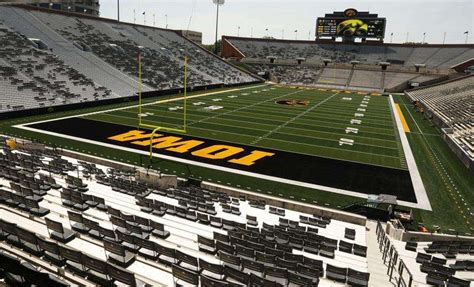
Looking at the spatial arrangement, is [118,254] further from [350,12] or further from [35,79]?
[350,12]

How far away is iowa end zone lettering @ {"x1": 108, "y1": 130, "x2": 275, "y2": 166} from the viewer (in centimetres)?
1930

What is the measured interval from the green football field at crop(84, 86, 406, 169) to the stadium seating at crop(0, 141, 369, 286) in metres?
10.9

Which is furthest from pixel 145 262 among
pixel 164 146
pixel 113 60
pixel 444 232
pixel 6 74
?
pixel 113 60

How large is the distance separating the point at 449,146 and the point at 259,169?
15.2 m

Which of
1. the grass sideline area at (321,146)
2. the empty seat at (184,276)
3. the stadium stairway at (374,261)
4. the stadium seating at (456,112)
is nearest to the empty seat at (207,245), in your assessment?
the empty seat at (184,276)

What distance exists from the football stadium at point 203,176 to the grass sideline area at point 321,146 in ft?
0.40

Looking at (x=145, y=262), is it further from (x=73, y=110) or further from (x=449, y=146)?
(x=73, y=110)

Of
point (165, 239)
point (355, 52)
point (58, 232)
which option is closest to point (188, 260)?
point (165, 239)

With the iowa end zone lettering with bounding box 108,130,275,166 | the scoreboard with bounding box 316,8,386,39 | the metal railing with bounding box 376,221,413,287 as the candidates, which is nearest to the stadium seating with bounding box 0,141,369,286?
the metal railing with bounding box 376,221,413,287

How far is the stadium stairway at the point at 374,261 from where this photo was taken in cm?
737

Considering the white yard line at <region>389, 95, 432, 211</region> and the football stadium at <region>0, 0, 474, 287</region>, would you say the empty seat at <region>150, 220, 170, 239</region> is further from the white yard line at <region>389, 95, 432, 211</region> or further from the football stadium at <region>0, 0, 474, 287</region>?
the white yard line at <region>389, 95, 432, 211</region>

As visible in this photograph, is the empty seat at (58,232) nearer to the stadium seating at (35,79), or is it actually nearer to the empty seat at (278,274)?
the empty seat at (278,274)

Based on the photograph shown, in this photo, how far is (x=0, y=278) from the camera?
14.9 ft

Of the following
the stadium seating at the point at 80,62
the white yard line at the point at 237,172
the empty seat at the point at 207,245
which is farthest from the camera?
the stadium seating at the point at 80,62
